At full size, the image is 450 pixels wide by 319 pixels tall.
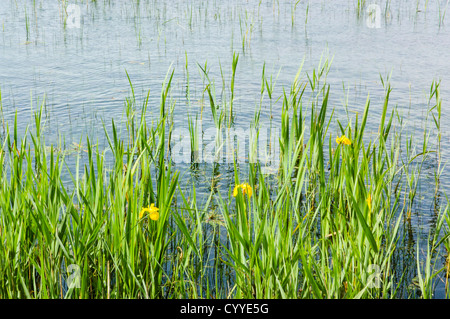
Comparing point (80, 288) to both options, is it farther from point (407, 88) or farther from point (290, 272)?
point (407, 88)

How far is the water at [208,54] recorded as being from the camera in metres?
4.91

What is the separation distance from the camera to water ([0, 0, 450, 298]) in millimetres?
4913

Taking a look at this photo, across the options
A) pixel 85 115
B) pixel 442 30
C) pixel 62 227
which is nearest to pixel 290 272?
pixel 62 227

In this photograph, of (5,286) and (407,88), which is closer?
(5,286)

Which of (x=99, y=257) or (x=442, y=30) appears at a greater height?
(x=442, y=30)

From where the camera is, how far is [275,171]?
3.89m

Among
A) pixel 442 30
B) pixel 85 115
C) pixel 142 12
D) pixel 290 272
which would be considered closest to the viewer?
pixel 290 272

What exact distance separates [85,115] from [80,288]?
288 centimetres

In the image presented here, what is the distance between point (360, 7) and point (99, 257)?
8287 mm

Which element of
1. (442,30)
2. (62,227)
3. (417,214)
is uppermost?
(442,30)

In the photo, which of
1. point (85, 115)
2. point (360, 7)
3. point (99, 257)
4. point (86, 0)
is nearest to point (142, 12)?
point (86, 0)

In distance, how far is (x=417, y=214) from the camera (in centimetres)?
336

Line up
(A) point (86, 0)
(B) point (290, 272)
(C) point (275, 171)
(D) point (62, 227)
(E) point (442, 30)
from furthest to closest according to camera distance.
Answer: (A) point (86, 0) → (E) point (442, 30) → (C) point (275, 171) → (D) point (62, 227) → (B) point (290, 272)

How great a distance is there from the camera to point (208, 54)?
6.61 metres
